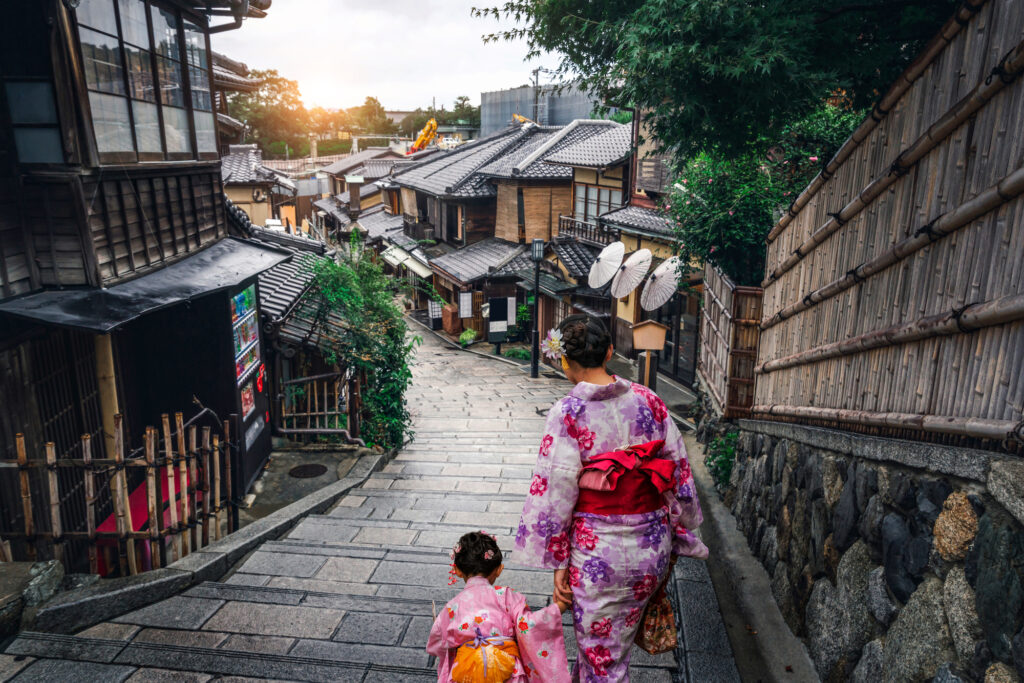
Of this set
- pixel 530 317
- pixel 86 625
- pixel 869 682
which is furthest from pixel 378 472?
pixel 530 317

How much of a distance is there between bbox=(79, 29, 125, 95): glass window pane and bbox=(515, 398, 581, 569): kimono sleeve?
6083 mm

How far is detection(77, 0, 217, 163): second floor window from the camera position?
21.6ft

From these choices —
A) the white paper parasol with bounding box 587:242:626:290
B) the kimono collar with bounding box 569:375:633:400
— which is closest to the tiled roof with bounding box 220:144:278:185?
the white paper parasol with bounding box 587:242:626:290

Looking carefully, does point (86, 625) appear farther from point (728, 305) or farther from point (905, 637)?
point (728, 305)

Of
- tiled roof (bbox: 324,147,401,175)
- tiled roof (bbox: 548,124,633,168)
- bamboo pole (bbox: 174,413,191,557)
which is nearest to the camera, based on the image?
bamboo pole (bbox: 174,413,191,557)

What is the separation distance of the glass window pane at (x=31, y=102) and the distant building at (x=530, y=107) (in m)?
30.3

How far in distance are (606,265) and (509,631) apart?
42.1 feet

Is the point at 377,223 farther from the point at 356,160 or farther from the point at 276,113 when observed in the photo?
the point at 276,113

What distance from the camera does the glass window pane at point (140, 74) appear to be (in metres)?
7.27

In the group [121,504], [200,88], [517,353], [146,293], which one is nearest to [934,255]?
[121,504]

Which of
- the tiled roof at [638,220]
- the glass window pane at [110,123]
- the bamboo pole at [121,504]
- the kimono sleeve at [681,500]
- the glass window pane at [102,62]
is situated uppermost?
the glass window pane at [102,62]

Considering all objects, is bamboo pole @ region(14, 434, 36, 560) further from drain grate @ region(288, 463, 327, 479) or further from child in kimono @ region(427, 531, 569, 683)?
drain grate @ region(288, 463, 327, 479)

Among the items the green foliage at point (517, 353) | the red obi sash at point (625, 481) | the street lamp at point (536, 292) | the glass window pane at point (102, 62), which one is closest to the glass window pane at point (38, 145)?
the glass window pane at point (102, 62)

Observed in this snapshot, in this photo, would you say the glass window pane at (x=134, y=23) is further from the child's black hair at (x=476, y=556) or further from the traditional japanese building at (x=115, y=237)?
the child's black hair at (x=476, y=556)
